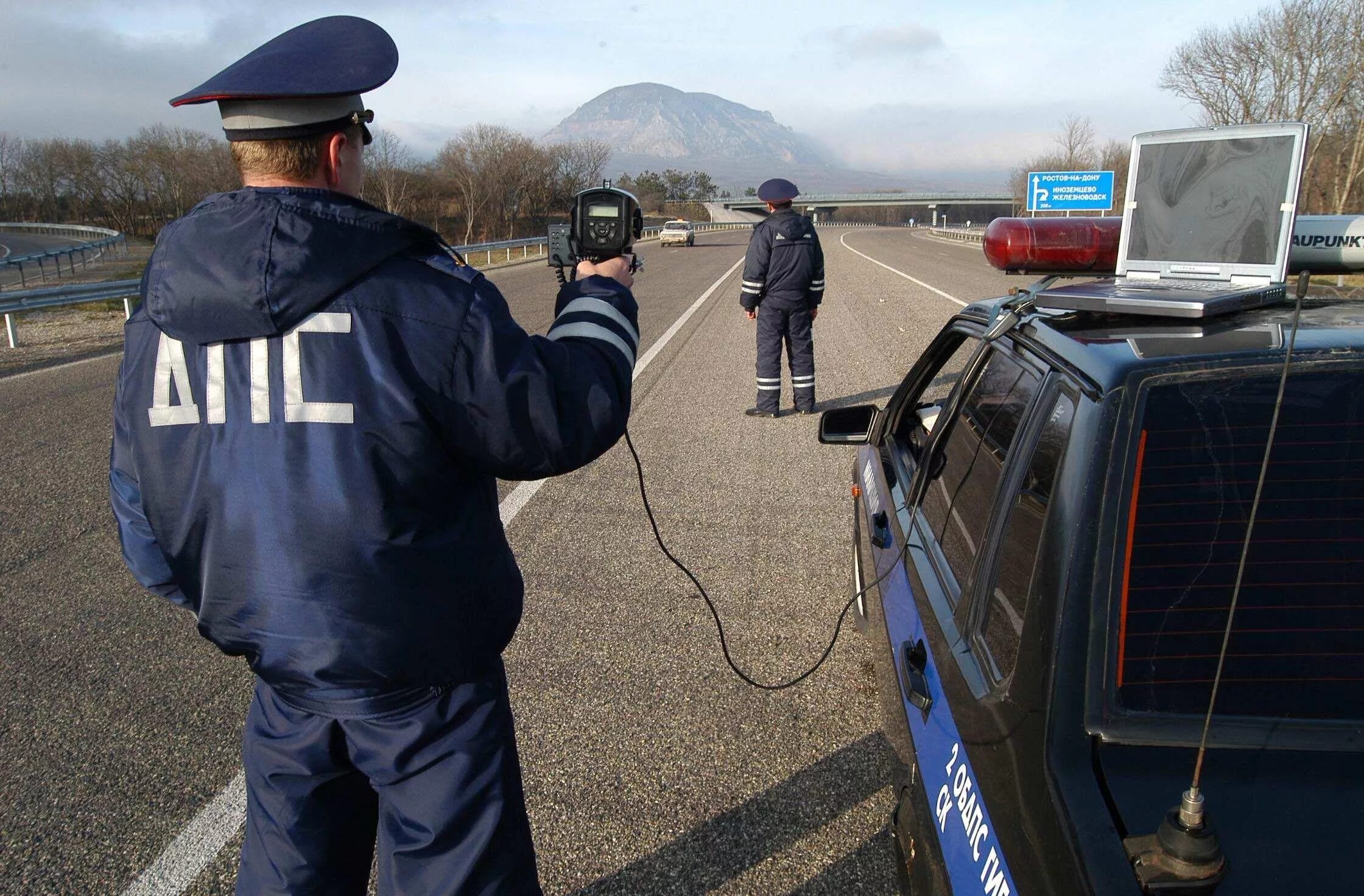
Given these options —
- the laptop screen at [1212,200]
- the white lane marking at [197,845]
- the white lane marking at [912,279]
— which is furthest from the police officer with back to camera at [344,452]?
the white lane marking at [912,279]

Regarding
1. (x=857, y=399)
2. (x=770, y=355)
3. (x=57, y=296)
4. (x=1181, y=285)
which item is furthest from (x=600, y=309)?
(x=57, y=296)

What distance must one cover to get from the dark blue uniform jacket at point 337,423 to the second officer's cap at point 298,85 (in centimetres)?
12

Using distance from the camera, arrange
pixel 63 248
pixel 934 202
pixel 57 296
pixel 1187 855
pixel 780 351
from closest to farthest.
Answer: pixel 1187 855 → pixel 780 351 → pixel 57 296 → pixel 63 248 → pixel 934 202

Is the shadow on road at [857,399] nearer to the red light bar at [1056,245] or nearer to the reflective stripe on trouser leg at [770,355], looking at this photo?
the reflective stripe on trouser leg at [770,355]

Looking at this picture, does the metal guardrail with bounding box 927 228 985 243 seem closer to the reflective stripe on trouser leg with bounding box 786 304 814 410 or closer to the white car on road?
the white car on road

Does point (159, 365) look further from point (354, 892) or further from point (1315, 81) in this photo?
point (1315, 81)

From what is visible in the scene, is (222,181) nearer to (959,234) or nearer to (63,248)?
(63,248)

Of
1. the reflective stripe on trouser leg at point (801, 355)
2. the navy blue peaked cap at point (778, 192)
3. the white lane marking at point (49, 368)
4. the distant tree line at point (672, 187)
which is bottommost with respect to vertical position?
the white lane marking at point (49, 368)

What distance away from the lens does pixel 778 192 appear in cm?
846

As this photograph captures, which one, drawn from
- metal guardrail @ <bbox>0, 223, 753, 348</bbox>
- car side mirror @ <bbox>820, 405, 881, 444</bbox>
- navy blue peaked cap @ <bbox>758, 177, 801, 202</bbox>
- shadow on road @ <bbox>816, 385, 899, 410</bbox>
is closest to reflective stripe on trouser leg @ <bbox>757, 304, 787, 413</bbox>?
shadow on road @ <bbox>816, 385, 899, 410</bbox>

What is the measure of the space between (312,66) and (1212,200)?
238cm

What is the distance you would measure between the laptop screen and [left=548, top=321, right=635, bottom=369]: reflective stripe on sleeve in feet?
6.03

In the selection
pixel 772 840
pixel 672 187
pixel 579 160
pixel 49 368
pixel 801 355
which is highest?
pixel 579 160

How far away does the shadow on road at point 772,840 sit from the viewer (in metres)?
2.68
